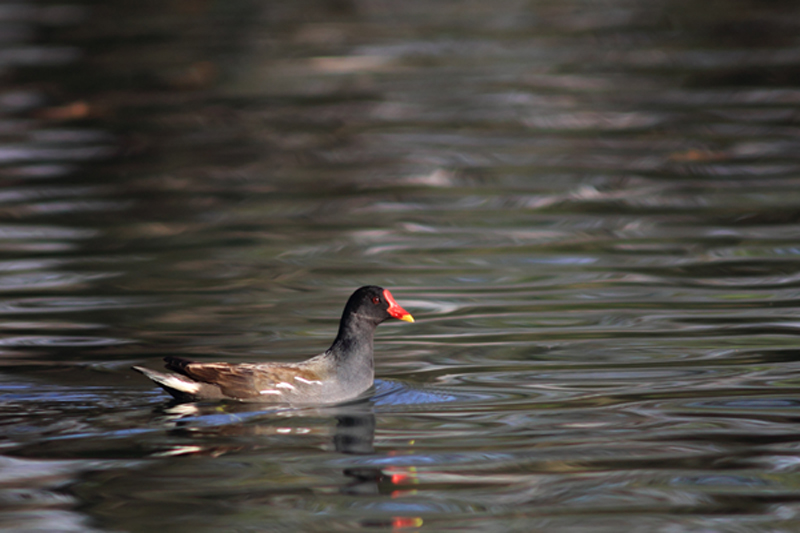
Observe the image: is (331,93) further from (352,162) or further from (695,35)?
(695,35)

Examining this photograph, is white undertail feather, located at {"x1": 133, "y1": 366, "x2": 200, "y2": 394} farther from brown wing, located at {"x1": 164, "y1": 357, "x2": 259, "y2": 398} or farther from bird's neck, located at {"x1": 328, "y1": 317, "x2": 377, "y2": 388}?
bird's neck, located at {"x1": 328, "y1": 317, "x2": 377, "y2": 388}

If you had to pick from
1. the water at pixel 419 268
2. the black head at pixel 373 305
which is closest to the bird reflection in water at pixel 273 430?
the water at pixel 419 268

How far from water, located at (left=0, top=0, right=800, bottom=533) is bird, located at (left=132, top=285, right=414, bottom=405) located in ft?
0.43

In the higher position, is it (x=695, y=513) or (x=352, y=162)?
(x=352, y=162)

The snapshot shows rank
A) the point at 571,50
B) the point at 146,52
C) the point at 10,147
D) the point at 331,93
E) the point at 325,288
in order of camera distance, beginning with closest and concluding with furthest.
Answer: the point at 325,288 < the point at 10,147 < the point at 331,93 < the point at 571,50 < the point at 146,52

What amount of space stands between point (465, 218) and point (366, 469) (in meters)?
7.12

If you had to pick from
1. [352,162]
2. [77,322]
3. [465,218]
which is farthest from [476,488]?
[352,162]

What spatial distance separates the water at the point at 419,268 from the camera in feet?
20.8

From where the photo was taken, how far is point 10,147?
1736cm

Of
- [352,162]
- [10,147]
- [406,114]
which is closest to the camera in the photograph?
[352,162]

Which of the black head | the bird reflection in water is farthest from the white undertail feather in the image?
the black head

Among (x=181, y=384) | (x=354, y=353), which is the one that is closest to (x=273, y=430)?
(x=181, y=384)

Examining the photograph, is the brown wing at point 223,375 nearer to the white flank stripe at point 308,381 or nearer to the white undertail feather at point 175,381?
the white undertail feather at point 175,381

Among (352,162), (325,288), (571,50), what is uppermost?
(571,50)
